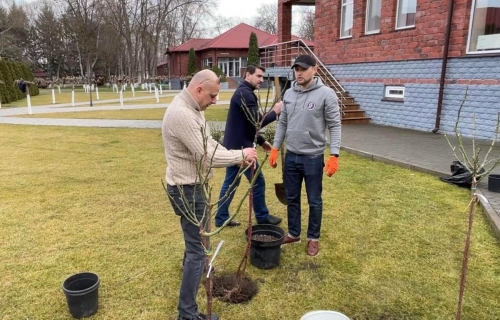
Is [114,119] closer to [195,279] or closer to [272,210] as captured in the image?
[272,210]

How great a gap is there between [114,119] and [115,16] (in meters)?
34.0

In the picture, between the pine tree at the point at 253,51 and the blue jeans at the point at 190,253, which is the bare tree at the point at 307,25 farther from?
the blue jeans at the point at 190,253

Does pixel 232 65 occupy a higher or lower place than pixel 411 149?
higher

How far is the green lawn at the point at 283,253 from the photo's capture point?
304 cm

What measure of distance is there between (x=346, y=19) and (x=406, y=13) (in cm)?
293

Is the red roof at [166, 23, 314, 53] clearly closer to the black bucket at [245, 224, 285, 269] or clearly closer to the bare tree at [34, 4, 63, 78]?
the bare tree at [34, 4, 63, 78]

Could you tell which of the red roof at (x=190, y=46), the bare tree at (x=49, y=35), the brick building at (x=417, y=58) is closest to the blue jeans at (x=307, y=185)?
the brick building at (x=417, y=58)

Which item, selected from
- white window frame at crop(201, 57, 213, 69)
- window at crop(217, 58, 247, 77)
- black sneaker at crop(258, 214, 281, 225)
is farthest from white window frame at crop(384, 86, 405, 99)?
white window frame at crop(201, 57, 213, 69)

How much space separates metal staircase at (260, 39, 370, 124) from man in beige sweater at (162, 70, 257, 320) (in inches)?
423

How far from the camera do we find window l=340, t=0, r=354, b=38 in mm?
13767

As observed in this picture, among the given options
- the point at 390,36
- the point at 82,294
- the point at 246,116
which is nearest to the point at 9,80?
the point at 390,36

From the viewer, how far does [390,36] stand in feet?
38.3

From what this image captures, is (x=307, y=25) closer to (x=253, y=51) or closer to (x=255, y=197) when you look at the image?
(x=253, y=51)

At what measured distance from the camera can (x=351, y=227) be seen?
15.0 ft
